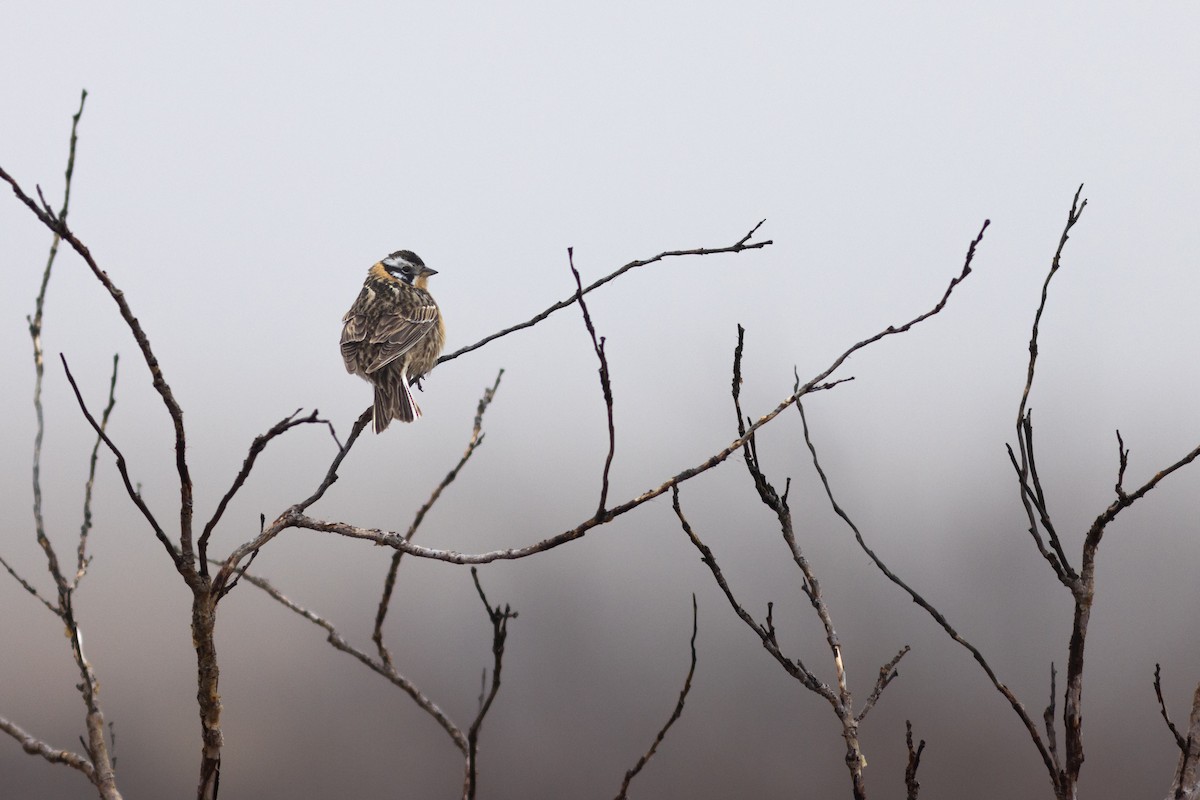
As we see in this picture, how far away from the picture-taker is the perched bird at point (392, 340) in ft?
19.0

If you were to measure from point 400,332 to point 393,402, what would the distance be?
34.7 inches

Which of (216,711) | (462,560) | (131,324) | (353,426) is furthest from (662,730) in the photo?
(353,426)

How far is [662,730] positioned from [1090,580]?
140 cm

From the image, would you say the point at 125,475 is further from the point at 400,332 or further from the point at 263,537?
the point at 400,332

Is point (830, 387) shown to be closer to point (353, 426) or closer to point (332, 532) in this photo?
point (332, 532)

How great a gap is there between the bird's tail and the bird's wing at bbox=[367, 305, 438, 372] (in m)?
0.14

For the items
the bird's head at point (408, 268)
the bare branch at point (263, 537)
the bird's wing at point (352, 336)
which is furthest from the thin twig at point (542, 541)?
the bird's head at point (408, 268)

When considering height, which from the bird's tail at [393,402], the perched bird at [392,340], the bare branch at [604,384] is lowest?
the bare branch at [604,384]

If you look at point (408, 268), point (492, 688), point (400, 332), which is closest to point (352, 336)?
point (400, 332)

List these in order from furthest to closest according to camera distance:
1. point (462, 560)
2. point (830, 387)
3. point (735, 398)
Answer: point (735, 398) < point (830, 387) < point (462, 560)

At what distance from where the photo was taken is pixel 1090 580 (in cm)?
293

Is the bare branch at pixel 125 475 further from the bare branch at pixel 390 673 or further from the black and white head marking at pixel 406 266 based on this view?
the black and white head marking at pixel 406 266

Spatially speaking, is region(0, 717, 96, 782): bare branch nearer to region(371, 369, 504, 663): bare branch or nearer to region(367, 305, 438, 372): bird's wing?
region(371, 369, 504, 663): bare branch

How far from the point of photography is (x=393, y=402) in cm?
578
